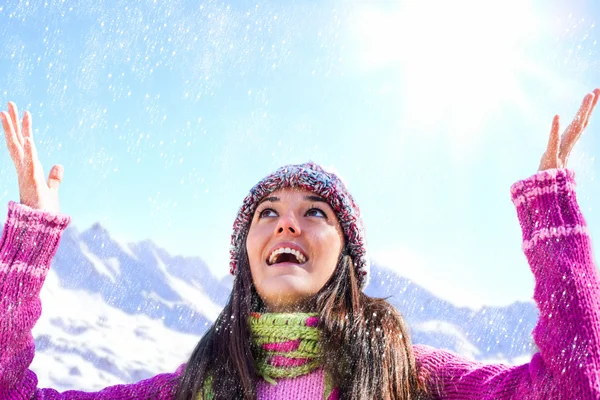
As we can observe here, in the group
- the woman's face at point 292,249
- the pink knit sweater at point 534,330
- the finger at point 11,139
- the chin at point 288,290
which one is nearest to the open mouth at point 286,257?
the woman's face at point 292,249

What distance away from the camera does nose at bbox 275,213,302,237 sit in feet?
8.93

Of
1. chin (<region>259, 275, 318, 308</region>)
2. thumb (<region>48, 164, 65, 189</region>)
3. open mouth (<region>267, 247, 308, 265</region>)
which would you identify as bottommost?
chin (<region>259, 275, 318, 308</region>)

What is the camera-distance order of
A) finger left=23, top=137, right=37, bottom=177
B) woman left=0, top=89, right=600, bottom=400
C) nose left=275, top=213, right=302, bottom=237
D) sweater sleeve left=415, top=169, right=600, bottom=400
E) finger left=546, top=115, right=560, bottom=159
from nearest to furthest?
sweater sleeve left=415, top=169, right=600, bottom=400 < woman left=0, top=89, right=600, bottom=400 < finger left=546, top=115, right=560, bottom=159 < finger left=23, top=137, right=37, bottom=177 < nose left=275, top=213, right=302, bottom=237

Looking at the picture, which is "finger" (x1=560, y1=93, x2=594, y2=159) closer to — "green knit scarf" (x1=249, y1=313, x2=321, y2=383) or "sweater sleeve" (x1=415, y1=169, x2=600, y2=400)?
"sweater sleeve" (x1=415, y1=169, x2=600, y2=400)

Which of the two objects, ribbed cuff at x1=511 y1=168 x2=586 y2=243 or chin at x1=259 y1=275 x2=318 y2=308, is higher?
A: ribbed cuff at x1=511 y1=168 x2=586 y2=243

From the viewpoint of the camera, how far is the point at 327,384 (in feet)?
7.93

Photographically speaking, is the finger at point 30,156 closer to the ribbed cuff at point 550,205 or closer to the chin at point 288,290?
the chin at point 288,290

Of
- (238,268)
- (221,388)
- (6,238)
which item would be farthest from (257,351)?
(6,238)

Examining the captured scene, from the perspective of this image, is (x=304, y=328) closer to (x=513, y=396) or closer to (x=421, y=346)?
(x=421, y=346)

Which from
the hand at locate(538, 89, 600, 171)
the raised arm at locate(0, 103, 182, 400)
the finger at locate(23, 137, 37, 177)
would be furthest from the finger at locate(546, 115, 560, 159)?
the finger at locate(23, 137, 37, 177)

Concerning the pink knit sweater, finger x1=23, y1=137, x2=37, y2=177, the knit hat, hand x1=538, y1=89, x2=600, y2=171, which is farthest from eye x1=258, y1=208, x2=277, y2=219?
hand x1=538, y1=89, x2=600, y2=171

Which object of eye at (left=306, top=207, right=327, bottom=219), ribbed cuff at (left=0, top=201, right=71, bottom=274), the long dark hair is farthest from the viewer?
eye at (left=306, top=207, right=327, bottom=219)

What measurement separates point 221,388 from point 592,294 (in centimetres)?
147

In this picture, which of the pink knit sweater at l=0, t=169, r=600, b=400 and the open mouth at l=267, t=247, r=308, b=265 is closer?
the pink knit sweater at l=0, t=169, r=600, b=400
